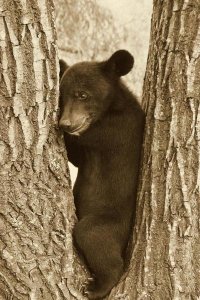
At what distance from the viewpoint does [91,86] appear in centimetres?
398

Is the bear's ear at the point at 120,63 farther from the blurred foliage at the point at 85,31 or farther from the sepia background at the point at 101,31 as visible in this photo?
the blurred foliage at the point at 85,31

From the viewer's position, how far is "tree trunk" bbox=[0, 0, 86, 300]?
287cm

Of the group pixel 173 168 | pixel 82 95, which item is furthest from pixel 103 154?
pixel 173 168

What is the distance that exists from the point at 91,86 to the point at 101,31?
719 cm

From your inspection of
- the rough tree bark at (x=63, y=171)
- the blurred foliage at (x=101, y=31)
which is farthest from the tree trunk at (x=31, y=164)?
the blurred foliage at (x=101, y=31)

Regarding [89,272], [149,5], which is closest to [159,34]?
[89,272]

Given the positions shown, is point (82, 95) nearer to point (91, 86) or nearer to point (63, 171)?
point (91, 86)

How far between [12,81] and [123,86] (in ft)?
4.41

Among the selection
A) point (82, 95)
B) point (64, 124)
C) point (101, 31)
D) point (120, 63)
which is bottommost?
point (64, 124)

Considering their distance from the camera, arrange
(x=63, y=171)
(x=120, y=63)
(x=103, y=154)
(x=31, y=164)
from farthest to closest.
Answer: (x=120, y=63) → (x=103, y=154) → (x=63, y=171) → (x=31, y=164)

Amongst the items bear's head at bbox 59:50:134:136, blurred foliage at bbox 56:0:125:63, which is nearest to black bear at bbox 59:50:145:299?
bear's head at bbox 59:50:134:136

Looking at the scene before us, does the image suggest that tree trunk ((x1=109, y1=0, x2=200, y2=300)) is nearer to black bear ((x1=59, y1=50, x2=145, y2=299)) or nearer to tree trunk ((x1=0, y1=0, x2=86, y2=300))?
black bear ((x1=59, y1=50, x2=145, y2=299))

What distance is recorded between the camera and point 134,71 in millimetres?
10703

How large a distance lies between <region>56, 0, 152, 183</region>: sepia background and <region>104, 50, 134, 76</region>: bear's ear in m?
6.41
